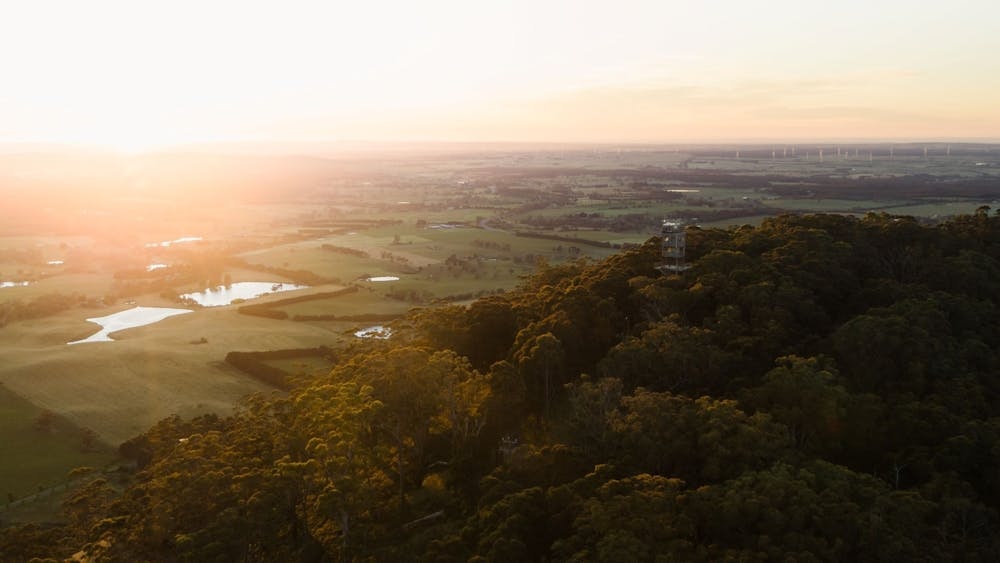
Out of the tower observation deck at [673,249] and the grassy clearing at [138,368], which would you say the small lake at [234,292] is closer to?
the grassy clearing at [138,368]

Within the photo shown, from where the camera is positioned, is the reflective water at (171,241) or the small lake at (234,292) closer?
the small lake at (234,292)

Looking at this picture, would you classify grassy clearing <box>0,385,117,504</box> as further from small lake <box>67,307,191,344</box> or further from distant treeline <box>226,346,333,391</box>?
small lake <box>67,307,191,344</box>

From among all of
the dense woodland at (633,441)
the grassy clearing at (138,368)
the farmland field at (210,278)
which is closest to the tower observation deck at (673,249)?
the dense woodland at (633,441)

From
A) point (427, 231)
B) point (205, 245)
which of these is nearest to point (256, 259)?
point (205, 245)

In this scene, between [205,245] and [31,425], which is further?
[205,245]

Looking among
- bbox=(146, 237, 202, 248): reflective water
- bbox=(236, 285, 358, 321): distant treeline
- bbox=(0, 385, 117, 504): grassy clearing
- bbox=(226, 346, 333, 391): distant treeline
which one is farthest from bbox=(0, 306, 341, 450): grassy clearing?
bbox=(146, 237, 202, 248): reflective water

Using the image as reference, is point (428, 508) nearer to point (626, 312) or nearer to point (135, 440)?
point (626, 312)
